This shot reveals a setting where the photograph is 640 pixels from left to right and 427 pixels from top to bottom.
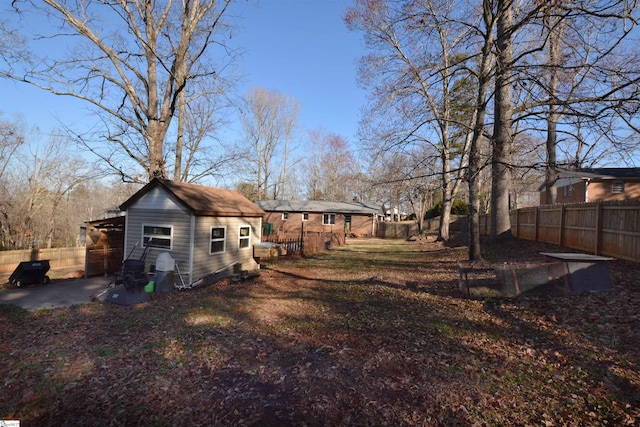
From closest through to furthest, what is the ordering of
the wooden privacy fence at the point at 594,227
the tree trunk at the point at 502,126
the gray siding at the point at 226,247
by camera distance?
the wooden privacy fence at the point at 594,227 < the tree trunk at the point at 502,126 < the gray siding at the point at 226,247

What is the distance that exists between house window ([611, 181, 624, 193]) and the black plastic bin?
110 feet

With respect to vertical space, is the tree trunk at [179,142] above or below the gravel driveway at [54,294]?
above

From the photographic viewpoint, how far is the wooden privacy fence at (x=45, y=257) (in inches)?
667

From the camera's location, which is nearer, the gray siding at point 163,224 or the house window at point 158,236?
the gray siding at point 163,224

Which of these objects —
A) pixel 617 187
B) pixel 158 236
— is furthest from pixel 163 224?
pixel 617 187

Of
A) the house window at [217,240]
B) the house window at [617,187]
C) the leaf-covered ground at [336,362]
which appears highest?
the house window at [617,187]

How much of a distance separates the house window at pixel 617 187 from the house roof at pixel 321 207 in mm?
18348

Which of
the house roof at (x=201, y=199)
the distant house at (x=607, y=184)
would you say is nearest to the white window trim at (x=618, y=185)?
the distant house at (x=607, y=184)

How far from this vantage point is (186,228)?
35.7ft

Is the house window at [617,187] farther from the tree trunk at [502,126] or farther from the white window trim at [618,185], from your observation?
the tree trunk at [502,126]

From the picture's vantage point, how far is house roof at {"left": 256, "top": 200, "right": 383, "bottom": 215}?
108 feet

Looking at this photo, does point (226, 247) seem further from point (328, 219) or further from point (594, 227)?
point (328, 219)

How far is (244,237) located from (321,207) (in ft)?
66.5

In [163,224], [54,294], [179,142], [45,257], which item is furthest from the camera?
[179,142]
